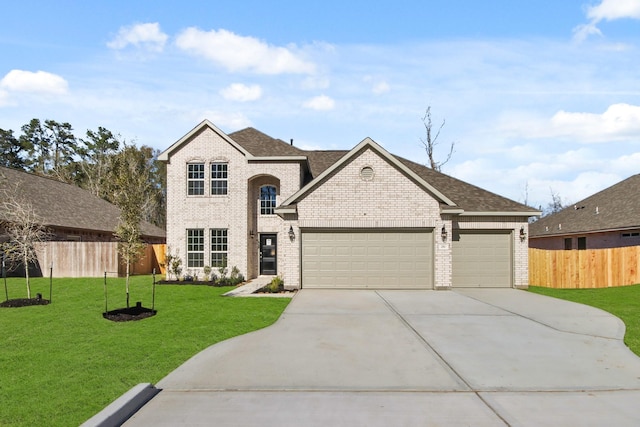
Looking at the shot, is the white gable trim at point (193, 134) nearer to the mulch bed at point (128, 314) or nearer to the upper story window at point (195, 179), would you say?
the upper story window at point (195, 179)

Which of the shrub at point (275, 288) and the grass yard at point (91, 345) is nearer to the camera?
the grass yard at point (91, 345)

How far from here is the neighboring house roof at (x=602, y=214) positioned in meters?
22.3

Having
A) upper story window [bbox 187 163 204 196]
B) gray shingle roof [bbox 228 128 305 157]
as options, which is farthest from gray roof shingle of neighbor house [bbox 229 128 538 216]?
upper story window [bbox 187 163 204 196]

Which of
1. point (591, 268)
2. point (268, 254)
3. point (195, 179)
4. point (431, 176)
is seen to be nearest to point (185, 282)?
point (268, 254)

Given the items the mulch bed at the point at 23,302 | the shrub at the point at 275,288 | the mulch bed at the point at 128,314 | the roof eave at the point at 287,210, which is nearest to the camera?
the mulch bed at the point at 128,314

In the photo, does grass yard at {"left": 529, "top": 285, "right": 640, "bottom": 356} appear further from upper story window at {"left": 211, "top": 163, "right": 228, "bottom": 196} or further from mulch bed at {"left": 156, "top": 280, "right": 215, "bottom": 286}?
upper story window at {"left": 211, "top": 163, "right": 228, "bottom": 196}

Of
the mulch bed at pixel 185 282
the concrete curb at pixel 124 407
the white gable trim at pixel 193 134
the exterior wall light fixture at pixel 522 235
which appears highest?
the white gable trim at pixel 193 134

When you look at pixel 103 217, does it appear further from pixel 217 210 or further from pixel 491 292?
pixel 491 292

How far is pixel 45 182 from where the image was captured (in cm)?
2903

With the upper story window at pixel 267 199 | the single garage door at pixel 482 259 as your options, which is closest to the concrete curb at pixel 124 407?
the single garage door at pixel 482 259

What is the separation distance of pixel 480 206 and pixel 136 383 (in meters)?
15.4

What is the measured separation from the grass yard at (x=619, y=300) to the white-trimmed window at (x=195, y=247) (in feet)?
50.5

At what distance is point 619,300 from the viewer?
14078 mm

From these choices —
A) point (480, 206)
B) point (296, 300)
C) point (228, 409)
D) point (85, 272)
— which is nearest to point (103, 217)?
point (85, 272)
